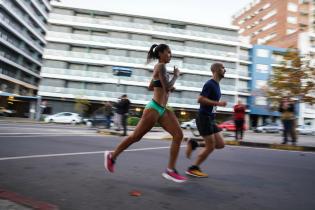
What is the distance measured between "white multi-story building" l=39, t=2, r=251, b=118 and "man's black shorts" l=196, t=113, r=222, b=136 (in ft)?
118

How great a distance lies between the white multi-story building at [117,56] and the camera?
133 ft

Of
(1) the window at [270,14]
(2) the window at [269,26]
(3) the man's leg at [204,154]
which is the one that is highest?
(1) the window at [270,14]

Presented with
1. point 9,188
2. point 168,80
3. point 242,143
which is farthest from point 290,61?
point 9,188

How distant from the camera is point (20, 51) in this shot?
151 feet

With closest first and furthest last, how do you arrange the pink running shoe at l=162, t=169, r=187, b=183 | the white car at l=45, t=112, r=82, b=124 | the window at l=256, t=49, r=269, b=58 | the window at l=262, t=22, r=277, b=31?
the pink running shoe at l=162, t=169, r=187, b=183 < the white car at l=45, t=112, r=82, b=124 < the window at l=256, t=49, r=269, b=58 < the window at l=262, t=22, r=277, b=31

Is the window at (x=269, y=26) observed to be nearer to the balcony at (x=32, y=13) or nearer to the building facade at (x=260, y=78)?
the building facade at (x=260, y=78)

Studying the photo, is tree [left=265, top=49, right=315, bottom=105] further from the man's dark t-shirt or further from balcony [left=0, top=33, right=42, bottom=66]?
balcony [left=0, top=33, right=42, bottom=66]

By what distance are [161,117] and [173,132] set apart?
23 cm

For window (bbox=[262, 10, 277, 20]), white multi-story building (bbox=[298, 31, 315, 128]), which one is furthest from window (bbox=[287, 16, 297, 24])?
white multi-story building (bbox=[298, 31, 315, 128])

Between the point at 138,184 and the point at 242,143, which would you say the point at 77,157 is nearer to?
the point at 138,184

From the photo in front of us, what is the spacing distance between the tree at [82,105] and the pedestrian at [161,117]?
34998mm

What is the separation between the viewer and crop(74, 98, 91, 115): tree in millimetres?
37534

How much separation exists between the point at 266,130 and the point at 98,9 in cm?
2843

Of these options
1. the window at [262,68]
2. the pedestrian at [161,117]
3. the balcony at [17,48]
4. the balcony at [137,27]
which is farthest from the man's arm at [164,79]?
the window at [262,68]
